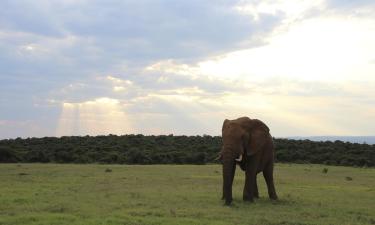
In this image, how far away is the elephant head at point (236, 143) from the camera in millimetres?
17703

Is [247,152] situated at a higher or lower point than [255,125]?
lower

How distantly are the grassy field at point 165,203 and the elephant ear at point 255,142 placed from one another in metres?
1.81

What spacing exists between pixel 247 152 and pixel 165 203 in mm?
3408

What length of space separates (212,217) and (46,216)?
4521 mm

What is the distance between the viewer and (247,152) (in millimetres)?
19109

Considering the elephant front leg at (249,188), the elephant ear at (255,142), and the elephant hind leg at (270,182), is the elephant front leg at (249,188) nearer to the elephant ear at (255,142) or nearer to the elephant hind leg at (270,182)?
the elephant ear at (255,142)

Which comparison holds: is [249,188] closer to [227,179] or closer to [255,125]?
[227,179]

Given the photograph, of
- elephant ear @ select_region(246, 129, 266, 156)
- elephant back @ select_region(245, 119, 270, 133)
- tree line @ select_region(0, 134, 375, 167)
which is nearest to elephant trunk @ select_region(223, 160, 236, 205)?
elephant ear @ select_region(246, 129, 266, 156)

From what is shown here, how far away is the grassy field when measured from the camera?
48.7 ft

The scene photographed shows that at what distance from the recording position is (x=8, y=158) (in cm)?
4656

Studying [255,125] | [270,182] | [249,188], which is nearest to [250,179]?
[249,188]

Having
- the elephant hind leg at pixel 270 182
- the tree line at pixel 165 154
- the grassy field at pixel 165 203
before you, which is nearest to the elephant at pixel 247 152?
the elephant hind leg at pixel 270 182

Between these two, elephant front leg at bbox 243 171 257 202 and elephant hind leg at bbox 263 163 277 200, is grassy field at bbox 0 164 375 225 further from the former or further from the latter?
elephant hind leg at bbox 263 163 277 200

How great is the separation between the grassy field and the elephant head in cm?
98
